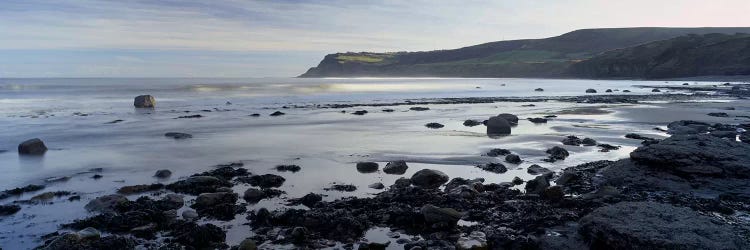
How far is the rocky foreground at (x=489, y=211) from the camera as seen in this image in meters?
8.26

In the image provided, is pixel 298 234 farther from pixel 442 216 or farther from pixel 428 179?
pixel 428 179

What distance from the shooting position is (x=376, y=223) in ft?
33.1

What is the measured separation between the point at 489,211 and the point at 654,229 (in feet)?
11.5

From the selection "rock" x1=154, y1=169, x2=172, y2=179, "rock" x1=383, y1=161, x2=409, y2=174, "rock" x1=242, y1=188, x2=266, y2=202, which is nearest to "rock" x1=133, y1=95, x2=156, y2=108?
"rock" x1=154, y1=169, x2=172, y2=179

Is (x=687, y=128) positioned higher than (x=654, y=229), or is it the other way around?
(x=654, y=229)

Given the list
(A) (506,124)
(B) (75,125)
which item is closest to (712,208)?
(A) (506,124)

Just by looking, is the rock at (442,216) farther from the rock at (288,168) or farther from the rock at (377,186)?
the rock at (288,168)

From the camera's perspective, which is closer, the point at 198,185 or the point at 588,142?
the point at 198,185

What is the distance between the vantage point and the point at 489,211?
10656 mm

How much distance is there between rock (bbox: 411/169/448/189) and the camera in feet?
43.4

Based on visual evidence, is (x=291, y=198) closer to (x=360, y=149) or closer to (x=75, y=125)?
(x=360, y=149)

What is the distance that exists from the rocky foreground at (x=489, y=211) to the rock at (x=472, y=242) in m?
0.03

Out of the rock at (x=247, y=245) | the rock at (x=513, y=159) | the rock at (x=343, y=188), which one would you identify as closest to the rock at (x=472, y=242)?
the rock at (x=247, y=245)

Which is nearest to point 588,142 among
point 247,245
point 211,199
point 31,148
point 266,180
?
point 266,180
